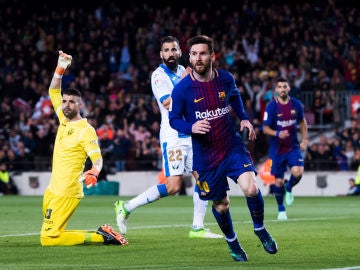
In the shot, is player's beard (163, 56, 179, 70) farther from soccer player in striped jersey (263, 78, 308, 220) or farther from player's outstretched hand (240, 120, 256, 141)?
soccer player in striped jersey (263, 78, 308, 220)

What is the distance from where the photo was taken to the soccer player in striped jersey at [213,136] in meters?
9.84

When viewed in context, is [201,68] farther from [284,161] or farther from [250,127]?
[284,161]

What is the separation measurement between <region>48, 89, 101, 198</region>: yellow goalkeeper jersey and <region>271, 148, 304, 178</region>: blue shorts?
22.2 feet

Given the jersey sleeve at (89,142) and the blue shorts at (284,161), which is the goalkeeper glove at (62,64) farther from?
the blue shorts at (284,161)

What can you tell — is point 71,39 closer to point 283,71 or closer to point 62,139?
point 283,71

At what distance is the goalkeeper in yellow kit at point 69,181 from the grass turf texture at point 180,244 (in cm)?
18

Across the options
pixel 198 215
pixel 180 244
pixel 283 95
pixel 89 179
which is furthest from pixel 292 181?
pixel 89 179

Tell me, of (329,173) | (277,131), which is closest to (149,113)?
(329,173)

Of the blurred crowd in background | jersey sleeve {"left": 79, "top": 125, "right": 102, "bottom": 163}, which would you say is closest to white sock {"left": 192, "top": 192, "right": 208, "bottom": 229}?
jersey sleeve {"left": 79, "top": 125, "right": 102, "bottom": 163}

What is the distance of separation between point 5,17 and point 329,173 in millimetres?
15026

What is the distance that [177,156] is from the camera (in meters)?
12.9

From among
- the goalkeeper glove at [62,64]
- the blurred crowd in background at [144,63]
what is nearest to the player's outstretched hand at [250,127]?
the goalkeeper glove at [62,64]

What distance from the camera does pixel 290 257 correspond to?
10.2 m

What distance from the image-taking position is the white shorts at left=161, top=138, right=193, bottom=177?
12.8 m
